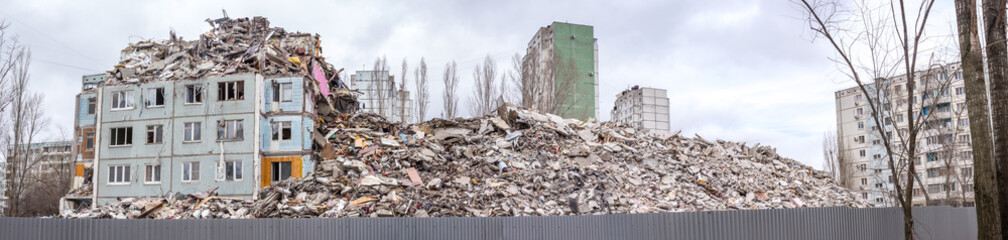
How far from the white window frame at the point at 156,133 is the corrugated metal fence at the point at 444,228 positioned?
34.1ft

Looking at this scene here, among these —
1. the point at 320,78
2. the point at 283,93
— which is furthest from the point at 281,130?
the point at 320,78

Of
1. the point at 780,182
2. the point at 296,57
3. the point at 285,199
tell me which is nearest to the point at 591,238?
the point at 285,199

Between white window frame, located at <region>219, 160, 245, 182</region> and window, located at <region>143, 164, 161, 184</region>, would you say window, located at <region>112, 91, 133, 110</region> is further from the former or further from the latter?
white window frame, located at <region>219, 160, 245, 182</region>

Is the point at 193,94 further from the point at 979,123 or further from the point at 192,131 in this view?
the point at 979,123

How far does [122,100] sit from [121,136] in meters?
1.39

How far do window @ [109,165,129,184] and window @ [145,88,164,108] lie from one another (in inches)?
99.1

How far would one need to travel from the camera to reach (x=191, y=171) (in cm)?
2286

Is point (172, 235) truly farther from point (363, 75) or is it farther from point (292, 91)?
point (363, 75)

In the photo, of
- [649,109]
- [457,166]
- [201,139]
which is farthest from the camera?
[649,109]

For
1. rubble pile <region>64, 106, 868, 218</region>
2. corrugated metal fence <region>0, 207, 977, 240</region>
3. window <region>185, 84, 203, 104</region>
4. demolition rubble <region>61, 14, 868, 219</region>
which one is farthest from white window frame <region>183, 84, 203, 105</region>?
corrugated metal fence <region>0, 207, 977, 240</region>

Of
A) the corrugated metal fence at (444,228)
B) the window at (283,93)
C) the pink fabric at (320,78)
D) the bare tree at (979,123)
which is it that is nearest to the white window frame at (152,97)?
the window at (283,93)

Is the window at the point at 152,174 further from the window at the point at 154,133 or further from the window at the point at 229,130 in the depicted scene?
the window at the point at 229,130

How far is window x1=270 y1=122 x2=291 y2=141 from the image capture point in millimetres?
22750

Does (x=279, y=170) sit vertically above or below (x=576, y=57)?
below
